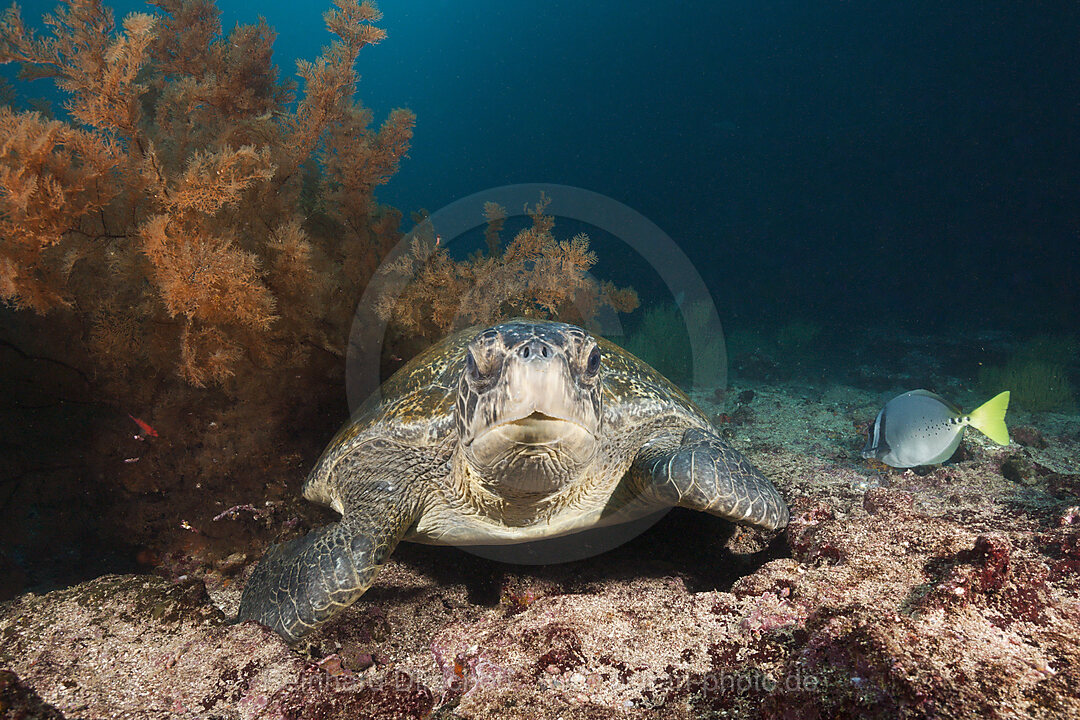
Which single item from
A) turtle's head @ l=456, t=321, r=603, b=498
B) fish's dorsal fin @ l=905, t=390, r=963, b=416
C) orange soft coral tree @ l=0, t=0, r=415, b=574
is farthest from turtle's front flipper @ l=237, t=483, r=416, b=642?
fish's dorsal fin @ l=905, t=390, r=963, b=416

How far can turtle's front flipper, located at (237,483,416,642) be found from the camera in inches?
76.6

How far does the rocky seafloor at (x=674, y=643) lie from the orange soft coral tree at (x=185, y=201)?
6.03 feet

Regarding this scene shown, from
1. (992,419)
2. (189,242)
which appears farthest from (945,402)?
(189,242)

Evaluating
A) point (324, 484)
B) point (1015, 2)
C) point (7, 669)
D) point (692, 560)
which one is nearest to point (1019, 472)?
point (692, 560)

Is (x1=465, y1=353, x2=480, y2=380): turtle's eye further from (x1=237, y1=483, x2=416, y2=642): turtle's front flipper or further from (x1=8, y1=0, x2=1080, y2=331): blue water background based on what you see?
(x1=8, y1=0, x2=1080, y2=331): blue water background

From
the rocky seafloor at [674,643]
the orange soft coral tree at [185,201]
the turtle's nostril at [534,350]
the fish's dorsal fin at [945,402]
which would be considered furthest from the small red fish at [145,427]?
the fish's dorsal fin at [945,402]

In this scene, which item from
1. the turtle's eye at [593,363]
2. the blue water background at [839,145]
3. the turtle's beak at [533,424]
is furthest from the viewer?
the blue water background at [839,145]

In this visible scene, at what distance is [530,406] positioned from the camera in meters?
1.69

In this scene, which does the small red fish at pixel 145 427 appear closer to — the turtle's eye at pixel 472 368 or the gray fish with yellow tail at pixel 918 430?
the turtle's eye at pixel 472 368

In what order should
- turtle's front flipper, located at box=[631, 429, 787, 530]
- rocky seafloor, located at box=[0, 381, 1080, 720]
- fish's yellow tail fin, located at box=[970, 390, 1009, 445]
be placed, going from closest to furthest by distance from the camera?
rocky seafloor, located at box=[0, 381, 1080, 720] → turtle's front flipper, located at box=[631, 429, 787, 530] → fish's yellow tail fin, located at box=[970, 390, 1009, 445]

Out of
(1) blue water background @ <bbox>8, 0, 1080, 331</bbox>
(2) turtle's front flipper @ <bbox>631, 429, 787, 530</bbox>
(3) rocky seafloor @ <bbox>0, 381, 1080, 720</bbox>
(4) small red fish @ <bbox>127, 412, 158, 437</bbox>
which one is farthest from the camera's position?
(1) blue water background @ <bbox>8, 0, 1080, 331</bbox>

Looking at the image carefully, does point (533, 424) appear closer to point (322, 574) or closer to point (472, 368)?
point (472, 368)

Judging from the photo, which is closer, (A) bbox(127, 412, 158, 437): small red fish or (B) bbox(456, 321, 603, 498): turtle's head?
(B) bbox(456, 321, 603, 498): turtle's head

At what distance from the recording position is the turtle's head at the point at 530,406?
5.55ft
